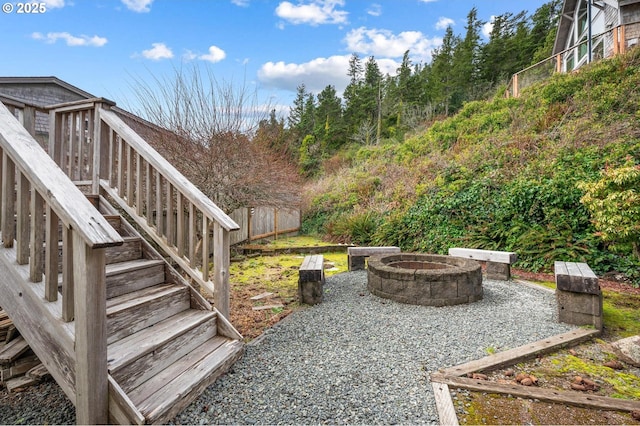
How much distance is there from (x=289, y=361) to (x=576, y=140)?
849cm

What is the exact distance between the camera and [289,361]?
2523 millimetres

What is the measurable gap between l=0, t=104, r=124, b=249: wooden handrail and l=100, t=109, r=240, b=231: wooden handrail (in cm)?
104

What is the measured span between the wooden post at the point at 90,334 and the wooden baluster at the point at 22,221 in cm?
60

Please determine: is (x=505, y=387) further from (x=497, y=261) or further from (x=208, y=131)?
(x=208, y=131)

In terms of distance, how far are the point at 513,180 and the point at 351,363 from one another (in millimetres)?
6324

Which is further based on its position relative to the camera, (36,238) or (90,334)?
(36,238)

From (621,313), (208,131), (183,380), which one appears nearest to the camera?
(183,380)

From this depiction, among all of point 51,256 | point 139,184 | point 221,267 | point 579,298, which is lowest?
point 579,298

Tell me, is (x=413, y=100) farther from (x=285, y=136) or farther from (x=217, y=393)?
(x=217, y=393)

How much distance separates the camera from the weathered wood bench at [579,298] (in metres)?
3.15

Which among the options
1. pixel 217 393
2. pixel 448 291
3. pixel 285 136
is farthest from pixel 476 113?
pixel 217 393

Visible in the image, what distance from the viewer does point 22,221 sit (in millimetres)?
1817

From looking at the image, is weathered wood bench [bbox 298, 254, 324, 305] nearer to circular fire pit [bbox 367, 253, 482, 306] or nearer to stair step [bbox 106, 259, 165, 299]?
circular fire pit [bbox 367, 253, 482, 306]

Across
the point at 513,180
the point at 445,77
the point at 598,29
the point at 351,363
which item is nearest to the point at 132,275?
the point at 351,363
